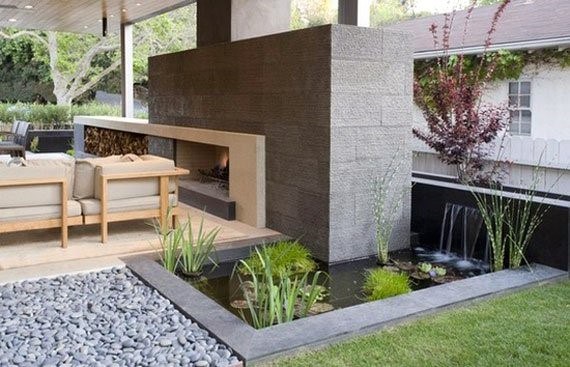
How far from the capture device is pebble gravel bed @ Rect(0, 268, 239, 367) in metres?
3.10

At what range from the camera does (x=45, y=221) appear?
17.1ft

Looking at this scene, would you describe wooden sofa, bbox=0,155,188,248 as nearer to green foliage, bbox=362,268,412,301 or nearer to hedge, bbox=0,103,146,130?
green foliage, bbox=362,268,412,301

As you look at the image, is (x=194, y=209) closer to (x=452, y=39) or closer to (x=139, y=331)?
(x=139, y=331)

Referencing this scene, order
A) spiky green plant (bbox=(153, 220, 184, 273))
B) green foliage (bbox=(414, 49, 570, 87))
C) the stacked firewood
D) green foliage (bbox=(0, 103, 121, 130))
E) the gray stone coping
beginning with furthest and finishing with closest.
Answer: green foliage (bbox=(0, 103, 121, 130)), the stacked firewood, green foliage (bbox=(414, 49, 570, 87)), spiky green plant (bbox=(153, 220, 184, 273)), the gray stone coping

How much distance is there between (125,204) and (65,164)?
2.16 ft

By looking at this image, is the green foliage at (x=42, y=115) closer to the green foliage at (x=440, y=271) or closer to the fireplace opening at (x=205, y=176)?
the fireplace opening at (x=205, y=176)

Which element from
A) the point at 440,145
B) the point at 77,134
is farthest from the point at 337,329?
the point at 77,134

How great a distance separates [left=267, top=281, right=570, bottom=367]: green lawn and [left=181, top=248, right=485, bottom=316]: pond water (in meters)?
0.72

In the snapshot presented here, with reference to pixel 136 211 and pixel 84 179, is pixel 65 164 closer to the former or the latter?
pixel 84 179

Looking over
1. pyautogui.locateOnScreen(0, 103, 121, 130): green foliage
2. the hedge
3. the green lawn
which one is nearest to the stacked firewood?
the hedge

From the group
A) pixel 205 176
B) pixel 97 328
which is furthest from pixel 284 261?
pixel 205 176

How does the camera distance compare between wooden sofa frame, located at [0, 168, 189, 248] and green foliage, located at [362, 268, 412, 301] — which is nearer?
green foliage, located at [362, 268, 412, 301]

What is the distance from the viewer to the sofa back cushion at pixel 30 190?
16.5ft

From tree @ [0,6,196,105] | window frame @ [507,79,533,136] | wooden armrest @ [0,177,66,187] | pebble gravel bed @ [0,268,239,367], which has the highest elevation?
tree @ [0,6,196,105]
